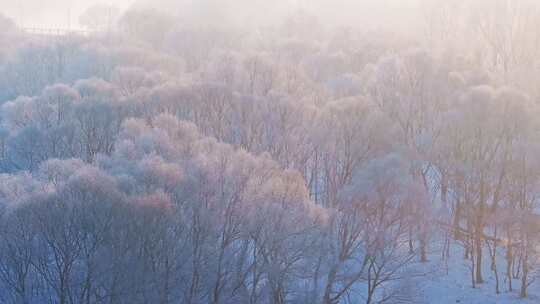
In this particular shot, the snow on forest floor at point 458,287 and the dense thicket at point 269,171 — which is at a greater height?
the dense thicket at point 269,171

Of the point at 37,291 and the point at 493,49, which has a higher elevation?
the point at 493,49

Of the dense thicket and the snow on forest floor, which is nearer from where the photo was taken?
the dense thicket

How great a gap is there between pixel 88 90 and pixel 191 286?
55.9ft

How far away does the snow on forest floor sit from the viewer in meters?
30.0

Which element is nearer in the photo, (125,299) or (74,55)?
(125,299)

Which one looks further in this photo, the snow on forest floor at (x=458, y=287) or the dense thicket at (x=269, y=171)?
the snow on forest floor at (x=458, y=287)

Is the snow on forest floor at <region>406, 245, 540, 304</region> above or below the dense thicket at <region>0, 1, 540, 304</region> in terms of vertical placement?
below

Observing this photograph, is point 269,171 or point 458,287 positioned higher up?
point 269,171

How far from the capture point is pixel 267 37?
54.1 meters

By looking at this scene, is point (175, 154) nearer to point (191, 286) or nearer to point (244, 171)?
point (244, 171)

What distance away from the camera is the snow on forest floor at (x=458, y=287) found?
3000cm

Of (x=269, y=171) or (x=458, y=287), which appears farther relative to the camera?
(x=458, y=287)

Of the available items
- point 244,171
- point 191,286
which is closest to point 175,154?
point 244,171

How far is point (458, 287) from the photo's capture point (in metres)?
31.3
